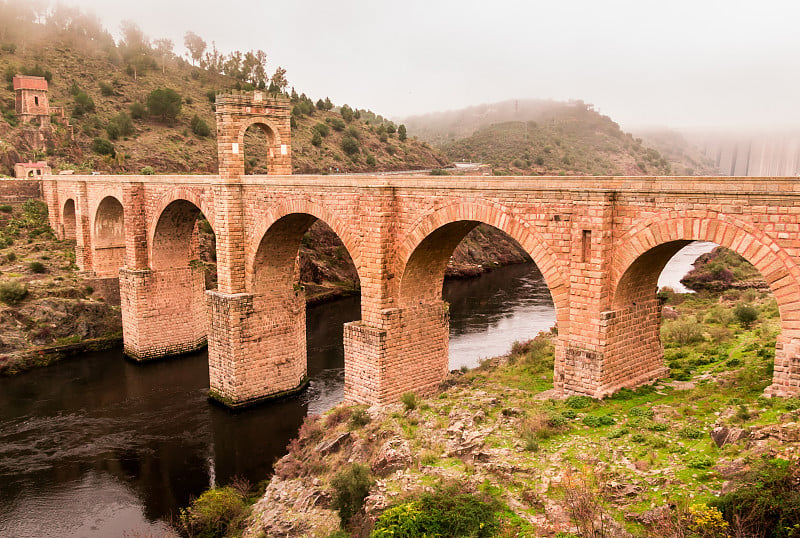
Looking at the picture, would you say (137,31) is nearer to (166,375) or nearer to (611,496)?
(166,375)

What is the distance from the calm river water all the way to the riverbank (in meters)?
2.97

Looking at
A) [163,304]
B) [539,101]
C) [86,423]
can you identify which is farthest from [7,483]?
[539,101]

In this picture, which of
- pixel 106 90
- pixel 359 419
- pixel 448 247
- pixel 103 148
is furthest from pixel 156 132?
pixel 359 419

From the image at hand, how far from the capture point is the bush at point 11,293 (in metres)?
26.1

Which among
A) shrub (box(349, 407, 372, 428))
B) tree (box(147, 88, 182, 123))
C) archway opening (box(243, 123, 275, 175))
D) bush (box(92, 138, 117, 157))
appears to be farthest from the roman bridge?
tree (box(147, 88, 182, 123))

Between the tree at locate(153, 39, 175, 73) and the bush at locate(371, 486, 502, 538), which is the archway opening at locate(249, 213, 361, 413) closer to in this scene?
the bush at locate(371, 486, 502, 538)

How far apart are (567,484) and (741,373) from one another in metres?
5.32

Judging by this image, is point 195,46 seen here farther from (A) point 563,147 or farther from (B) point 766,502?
(B) point 766,502

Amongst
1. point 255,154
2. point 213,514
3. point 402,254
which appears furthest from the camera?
point 255,154

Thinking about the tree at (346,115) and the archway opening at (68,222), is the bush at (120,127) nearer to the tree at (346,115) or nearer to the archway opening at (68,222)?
the archway opening at (68,222)

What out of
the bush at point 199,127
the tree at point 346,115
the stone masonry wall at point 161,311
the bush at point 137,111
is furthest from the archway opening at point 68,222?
the tree at point 346,115

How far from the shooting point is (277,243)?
19781 millimetres

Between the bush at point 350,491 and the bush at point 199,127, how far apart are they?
46.4 m

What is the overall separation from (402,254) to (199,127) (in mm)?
42363
